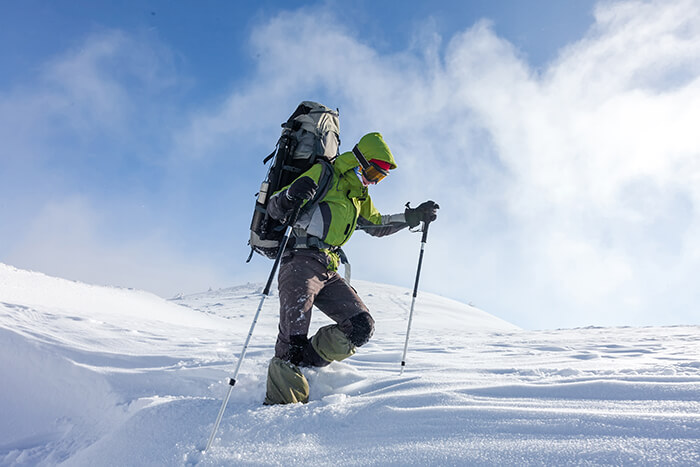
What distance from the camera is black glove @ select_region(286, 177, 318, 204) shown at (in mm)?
3088

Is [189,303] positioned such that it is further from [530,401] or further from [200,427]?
[530,401]

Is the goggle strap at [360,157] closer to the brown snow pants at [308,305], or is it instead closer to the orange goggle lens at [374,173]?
the orange goggle lens at [374,173]

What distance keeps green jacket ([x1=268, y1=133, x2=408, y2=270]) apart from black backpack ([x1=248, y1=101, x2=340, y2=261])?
3.6 inches

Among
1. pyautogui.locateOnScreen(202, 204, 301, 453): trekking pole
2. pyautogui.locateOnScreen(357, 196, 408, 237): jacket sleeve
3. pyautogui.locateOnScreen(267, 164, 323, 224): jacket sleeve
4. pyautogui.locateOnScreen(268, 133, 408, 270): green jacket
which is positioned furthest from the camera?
pyautogui.locateOnScreen(357, 196, 408, 237): jacket sleeve

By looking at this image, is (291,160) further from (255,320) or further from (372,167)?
(255,320)

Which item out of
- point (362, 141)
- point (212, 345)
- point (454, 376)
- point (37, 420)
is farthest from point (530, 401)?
point (212, 345)

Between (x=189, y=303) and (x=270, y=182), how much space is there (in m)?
13.4

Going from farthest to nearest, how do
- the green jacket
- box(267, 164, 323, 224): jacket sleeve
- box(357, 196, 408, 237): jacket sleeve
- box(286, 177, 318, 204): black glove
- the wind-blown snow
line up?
box(357, 196, 408, 237): jacket sleeve < the green jacket < box(267, 164, 323, 224): jacket sleeve < box(286, 177, 318, 204): black glove < the wind-blown snow

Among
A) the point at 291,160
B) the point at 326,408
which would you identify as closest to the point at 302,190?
the point at 291,160

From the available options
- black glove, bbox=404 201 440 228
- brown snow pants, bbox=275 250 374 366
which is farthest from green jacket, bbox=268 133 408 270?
black glove, bbox=404 201 440 228

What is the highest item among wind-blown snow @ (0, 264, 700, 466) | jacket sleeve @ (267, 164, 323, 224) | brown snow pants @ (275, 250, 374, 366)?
jacket sleeve @ (267, 164, 323, 224)

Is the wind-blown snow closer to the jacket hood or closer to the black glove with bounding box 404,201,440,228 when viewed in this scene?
the black glove with bounding box 404,201,440,228

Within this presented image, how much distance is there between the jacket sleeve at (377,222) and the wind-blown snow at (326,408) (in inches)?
53.2

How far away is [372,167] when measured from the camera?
11.5 ft
